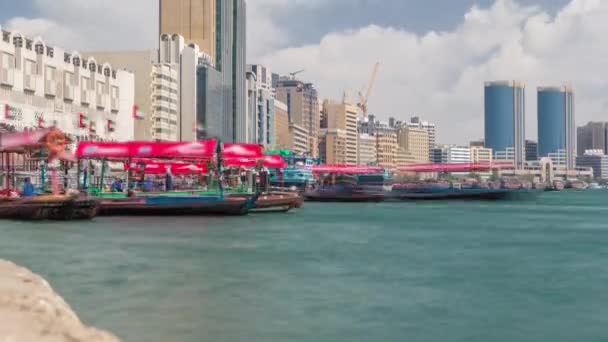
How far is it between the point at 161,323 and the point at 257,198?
4200cm

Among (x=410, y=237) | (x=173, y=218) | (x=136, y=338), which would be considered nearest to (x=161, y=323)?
(x=136, y=338)

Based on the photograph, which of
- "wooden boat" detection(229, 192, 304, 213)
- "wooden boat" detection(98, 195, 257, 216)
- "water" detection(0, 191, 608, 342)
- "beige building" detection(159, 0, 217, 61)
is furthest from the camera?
"beige building" detection(159, 0, 217, 61)

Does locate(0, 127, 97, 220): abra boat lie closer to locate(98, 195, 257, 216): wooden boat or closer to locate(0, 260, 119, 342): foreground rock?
locate(98, 195, 257, 216): wooden boat

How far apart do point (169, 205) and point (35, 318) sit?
143 ft

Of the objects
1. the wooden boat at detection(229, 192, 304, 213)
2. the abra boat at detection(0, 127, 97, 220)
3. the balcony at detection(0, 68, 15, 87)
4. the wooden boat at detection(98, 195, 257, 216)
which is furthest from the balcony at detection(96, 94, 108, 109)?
the abra boat at detection(0, 127, 97, 220)

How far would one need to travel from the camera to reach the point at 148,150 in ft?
175

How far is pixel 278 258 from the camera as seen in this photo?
3106 centimetres

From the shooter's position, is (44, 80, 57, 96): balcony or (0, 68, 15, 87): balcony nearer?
(0, 68, 15, 87): balcony

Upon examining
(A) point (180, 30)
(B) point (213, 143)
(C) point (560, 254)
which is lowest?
(C) point (560, 254)

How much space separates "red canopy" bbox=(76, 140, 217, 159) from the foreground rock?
138 feet

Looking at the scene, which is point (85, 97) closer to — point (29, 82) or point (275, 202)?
point (29, 82)

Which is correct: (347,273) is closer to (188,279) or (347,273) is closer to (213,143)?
(188,279)

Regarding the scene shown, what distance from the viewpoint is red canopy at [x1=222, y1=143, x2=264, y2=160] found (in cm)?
5638

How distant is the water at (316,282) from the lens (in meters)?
17.3
